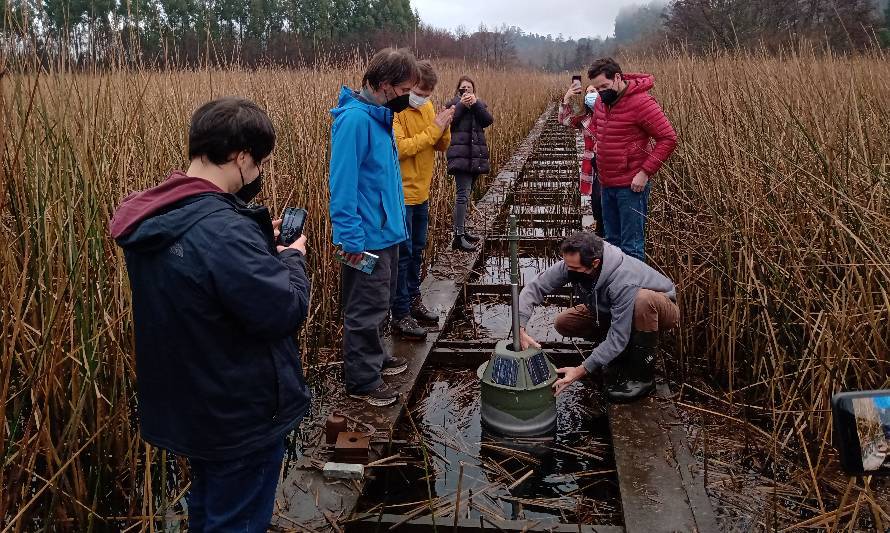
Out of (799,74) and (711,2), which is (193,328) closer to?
(799,74)

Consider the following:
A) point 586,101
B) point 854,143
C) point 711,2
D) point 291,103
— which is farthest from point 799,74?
point 711,2

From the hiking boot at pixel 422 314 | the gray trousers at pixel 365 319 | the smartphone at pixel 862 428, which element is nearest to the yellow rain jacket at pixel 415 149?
the hiking boot at pixel 422 314

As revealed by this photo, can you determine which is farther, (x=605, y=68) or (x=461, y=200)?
(x=461, y=200)

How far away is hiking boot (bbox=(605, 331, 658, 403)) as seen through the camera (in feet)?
11.2

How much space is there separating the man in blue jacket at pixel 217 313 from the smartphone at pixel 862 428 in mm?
1301

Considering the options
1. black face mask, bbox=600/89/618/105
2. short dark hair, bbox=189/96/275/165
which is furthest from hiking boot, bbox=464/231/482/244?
short dark hair, bbox=189/96/275/165

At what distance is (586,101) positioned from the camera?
6148 mm

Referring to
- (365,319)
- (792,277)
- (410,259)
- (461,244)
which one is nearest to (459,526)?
(365,319)

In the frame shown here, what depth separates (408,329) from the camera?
4270mm

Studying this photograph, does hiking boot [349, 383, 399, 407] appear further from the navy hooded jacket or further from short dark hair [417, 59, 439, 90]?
short dark hair [417, 59, 439, 90]

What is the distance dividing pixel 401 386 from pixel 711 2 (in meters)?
24.4

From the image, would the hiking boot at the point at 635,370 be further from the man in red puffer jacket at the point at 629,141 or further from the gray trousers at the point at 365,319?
the man in red puffer jacket at the point at 629,141

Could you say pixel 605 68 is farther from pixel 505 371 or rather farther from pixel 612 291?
pixel 505 371

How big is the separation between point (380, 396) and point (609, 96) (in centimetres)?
265
